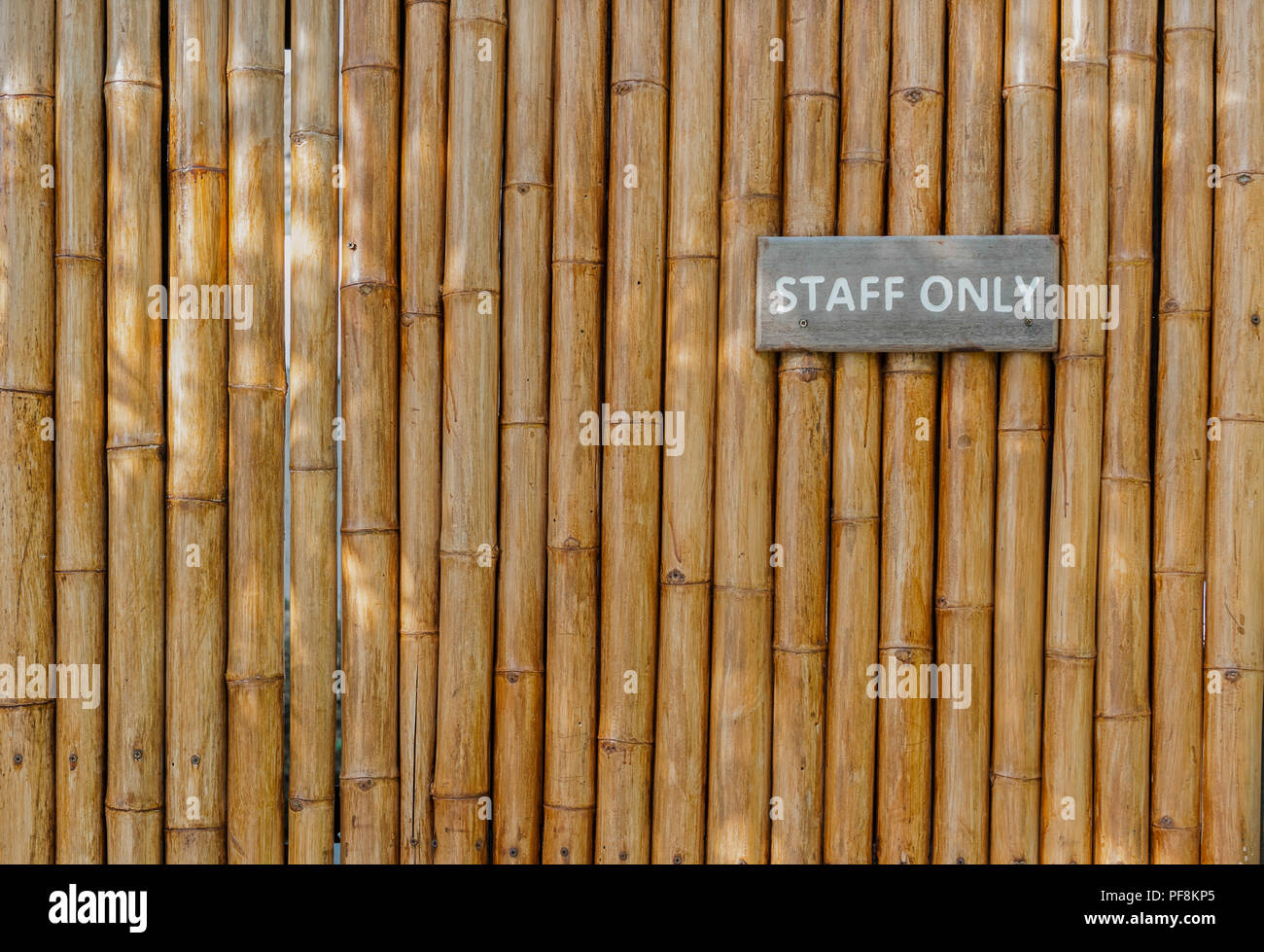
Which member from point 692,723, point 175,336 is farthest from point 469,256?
point 692,723

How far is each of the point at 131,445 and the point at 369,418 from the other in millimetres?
693

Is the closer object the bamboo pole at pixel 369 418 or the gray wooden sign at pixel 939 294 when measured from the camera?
the gray wooden sign at pixel 939 294

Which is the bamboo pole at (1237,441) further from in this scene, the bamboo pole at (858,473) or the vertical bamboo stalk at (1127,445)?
the bamboo pole at (858,473)

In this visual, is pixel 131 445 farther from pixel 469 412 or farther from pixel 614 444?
pixel 614 444

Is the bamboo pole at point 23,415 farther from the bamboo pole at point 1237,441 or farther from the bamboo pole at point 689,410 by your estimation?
the bamboo pole at point 1237,441

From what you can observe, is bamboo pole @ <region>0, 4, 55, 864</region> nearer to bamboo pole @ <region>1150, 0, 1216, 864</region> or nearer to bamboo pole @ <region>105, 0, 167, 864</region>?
bamboo pole @ <region>105, 0, 167, 864</region>

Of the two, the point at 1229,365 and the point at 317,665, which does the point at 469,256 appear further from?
the point at 1229,365

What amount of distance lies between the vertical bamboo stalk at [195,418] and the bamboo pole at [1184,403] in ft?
8.86

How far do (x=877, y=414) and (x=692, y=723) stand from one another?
1.03 meters

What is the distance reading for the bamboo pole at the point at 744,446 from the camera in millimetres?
2664

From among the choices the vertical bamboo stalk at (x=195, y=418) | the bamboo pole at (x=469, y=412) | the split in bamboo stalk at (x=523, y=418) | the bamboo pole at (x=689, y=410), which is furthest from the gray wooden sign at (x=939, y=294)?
the vertical bamboo stalk at (x=195, y=418)

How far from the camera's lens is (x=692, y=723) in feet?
8.83

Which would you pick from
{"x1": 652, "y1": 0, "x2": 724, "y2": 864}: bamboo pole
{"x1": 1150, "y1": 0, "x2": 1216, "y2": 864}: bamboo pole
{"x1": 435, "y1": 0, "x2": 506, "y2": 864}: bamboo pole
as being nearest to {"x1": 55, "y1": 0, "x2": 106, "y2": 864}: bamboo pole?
{"x1": 435, "y1": 0, "x2": 506, "y2": 864}: bamboo pole

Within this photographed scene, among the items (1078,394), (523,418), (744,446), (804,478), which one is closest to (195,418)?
(523,418)
